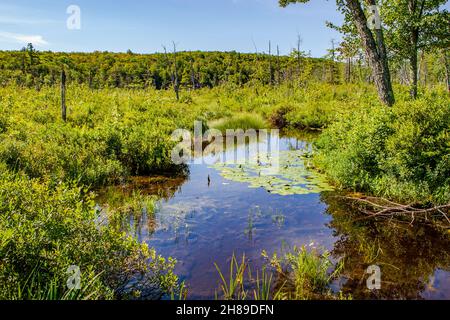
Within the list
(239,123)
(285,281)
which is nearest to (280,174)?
(285,281)

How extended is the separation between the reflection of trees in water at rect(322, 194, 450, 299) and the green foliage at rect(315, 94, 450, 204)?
3.23 feet

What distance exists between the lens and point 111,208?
8.04 metres


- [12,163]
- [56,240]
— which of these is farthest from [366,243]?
[12,163]

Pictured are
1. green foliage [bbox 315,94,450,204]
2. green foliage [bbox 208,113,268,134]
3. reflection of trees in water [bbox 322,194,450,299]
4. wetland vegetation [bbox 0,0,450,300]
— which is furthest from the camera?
green foliage [bbox 208,113,268,134]

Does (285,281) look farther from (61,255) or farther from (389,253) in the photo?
(61,255)

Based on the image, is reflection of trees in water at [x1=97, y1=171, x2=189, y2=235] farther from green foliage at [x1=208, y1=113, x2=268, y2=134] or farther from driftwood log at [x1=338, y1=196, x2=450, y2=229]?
green foliage at [x1=208, y1=113, x2=268, y2=134]

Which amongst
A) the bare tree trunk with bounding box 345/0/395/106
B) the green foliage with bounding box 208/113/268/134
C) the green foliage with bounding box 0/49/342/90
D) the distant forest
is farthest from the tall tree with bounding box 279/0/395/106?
the green foliage with bounding box 0/49/342/90

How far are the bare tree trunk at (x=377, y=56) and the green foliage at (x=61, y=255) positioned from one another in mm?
8067

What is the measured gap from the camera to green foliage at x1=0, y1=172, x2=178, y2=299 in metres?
3.78

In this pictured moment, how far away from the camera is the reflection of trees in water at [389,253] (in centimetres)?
499

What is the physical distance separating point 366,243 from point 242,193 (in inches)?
148

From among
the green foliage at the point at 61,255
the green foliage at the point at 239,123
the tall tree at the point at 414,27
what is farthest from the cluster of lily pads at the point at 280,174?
the tall tree at the point at 414,27

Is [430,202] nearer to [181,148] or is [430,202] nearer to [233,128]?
[181,148]

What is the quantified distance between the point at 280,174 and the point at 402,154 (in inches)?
161
